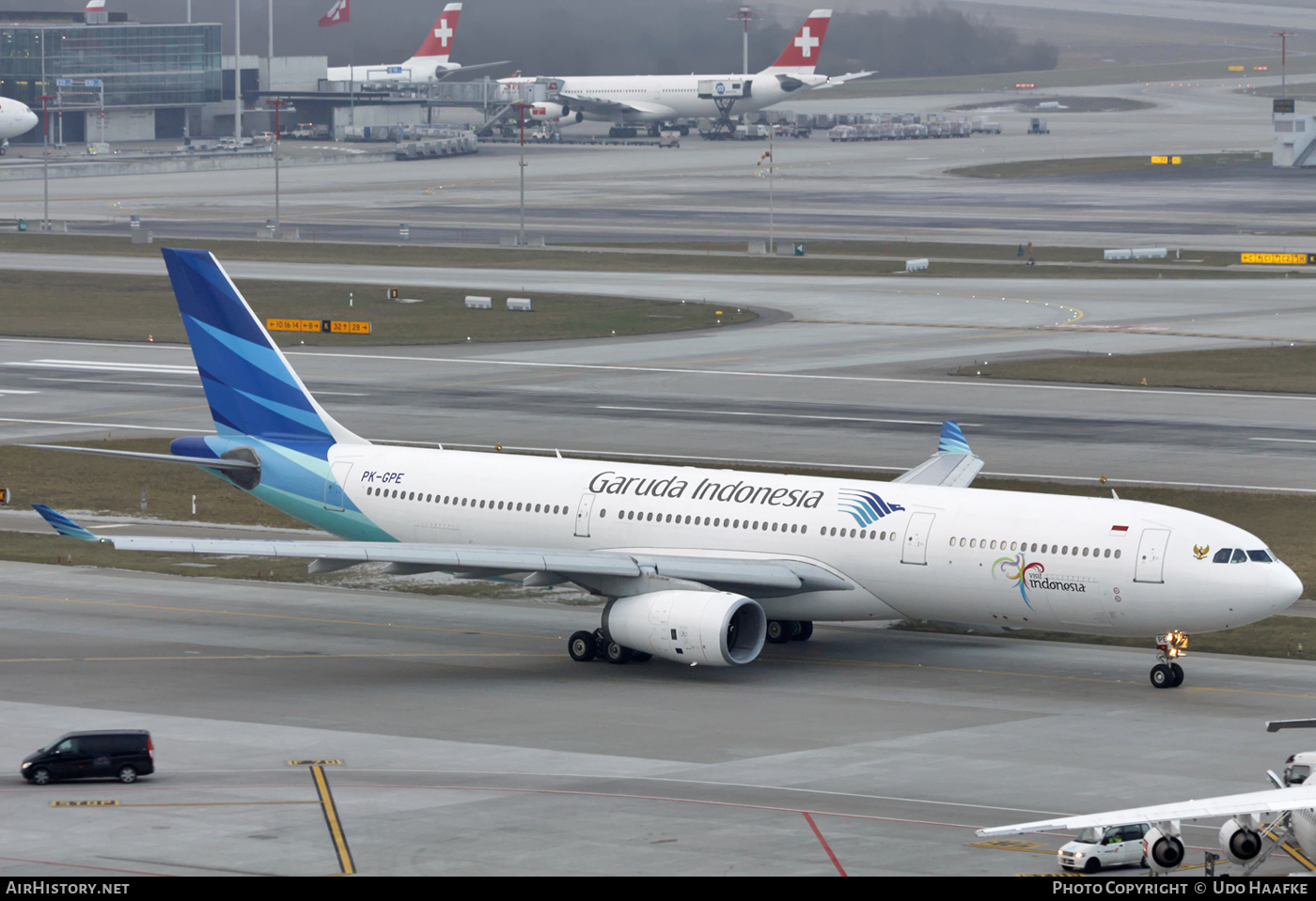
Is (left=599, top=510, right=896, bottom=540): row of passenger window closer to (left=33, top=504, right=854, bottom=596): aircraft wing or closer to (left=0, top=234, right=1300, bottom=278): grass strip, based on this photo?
(left=33, top=504, right=854, bottom=596): aircraft wing

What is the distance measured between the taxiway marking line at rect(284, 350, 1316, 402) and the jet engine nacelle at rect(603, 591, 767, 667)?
158 feet

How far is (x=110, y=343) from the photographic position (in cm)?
10650

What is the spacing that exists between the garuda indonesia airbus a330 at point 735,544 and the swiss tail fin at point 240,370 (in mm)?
102

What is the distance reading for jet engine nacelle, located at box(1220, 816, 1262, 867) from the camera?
23344 millimetres

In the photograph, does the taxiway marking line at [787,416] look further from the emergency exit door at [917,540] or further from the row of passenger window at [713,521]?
the emergency exit door at [917,540]

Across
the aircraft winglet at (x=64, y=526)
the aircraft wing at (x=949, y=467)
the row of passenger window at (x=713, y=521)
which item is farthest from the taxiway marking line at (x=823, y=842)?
the aircraft wing at (x=949, y=467)

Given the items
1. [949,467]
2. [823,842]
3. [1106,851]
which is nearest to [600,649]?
[949,467]

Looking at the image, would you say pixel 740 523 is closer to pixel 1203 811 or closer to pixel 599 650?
pixel 599 650

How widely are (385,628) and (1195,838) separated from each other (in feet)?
82.5

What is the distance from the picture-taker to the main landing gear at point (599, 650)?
143 ft

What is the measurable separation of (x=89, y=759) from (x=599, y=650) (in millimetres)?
14123

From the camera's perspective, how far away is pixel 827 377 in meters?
92.0

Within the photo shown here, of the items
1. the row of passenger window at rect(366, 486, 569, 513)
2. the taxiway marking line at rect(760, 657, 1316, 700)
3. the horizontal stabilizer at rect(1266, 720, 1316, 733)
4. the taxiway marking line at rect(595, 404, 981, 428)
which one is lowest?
the taxiway marking line at rect(760, 657, 1316, 700)

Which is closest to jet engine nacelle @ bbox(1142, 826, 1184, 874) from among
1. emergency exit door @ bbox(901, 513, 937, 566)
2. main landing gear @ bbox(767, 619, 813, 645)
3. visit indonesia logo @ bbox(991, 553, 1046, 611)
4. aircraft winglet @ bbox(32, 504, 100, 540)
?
visit indonesia logo @ bbox(991, 553, 1046, 611)
